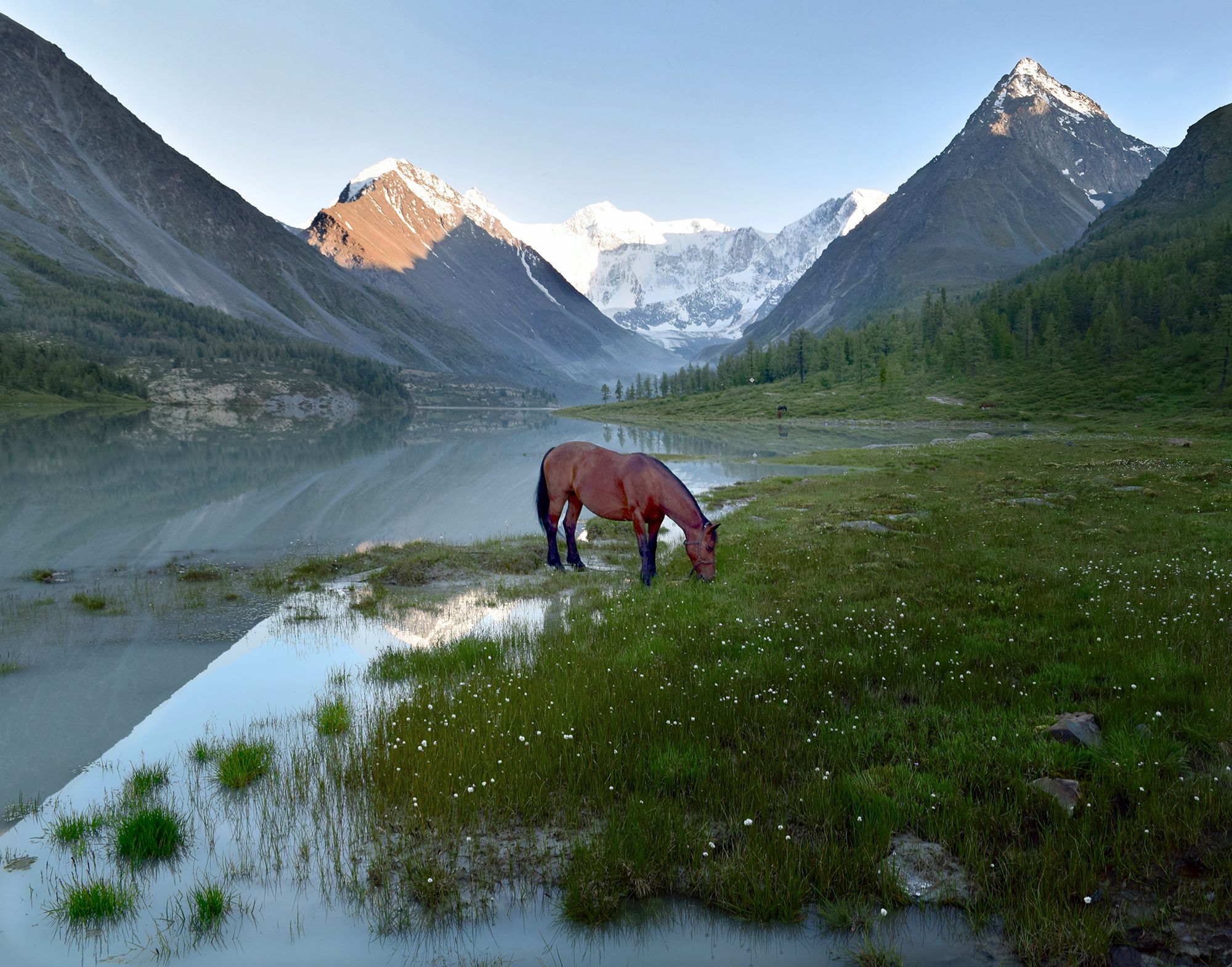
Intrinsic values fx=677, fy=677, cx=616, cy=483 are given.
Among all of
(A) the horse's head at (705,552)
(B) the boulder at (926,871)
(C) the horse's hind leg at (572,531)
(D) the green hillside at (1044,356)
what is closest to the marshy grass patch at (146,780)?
(B) the boulder at (926,871)

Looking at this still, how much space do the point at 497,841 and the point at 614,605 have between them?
862cm

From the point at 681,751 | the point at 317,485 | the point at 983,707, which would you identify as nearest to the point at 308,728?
the point at 681,751

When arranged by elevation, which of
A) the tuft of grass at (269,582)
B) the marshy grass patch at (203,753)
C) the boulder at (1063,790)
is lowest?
the boulder at (1063,790)

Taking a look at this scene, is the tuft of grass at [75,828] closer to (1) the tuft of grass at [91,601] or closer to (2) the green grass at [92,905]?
(2) the green grass at [92,905]

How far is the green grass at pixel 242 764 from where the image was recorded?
784 cm

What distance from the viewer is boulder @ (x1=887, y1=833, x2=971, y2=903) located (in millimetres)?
5547

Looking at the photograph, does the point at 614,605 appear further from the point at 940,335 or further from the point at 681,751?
the point at 940,335

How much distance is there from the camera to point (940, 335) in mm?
166875

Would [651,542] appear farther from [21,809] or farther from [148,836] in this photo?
[21,809]

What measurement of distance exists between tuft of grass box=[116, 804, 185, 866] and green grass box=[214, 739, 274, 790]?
37.0 inches

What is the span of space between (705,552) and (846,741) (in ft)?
30.0

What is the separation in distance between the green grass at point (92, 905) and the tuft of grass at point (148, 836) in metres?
0.51

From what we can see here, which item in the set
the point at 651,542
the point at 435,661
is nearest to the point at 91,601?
the point at 435,661

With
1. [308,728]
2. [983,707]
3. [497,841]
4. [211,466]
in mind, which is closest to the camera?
[497,841]
